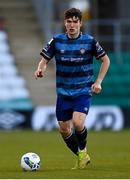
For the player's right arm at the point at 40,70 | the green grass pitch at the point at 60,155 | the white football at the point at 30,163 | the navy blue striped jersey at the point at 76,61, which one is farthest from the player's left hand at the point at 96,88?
the white football at the point at 30,163

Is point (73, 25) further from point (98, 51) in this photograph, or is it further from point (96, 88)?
point (96, 88)

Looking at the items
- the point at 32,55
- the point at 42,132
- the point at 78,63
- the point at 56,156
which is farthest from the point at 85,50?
the point at 32,55

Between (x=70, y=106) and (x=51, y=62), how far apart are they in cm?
1515

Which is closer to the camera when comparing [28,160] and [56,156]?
[28,160]

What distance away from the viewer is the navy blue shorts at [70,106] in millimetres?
12734

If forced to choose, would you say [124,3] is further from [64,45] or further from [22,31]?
[64,45]

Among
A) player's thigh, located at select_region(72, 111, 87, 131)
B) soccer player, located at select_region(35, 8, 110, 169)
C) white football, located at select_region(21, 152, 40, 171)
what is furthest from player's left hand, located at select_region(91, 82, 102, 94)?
white football, located at select_region(21, 152, 40, 171)

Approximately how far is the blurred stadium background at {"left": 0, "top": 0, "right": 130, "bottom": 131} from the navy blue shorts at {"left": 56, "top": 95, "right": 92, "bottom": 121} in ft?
39.6

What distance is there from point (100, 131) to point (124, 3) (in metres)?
6.11

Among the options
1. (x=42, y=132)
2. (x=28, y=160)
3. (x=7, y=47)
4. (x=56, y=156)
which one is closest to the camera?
(x=28, y=160)

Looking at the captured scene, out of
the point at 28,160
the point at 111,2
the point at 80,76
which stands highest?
the point at 80,76

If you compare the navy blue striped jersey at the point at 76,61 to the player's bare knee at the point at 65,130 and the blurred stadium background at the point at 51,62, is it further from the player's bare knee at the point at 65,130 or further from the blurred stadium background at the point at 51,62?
the blurred stadium background at the point at 51,62

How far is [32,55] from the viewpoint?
93.0 ft

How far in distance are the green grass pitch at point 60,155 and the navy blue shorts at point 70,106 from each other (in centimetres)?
77
